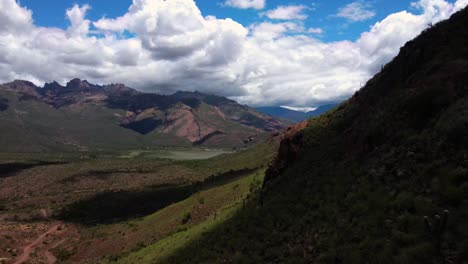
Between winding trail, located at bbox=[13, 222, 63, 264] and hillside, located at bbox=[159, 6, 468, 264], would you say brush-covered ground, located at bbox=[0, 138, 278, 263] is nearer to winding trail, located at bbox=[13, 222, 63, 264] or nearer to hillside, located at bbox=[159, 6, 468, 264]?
winding trail, located at bbox=[13, 222, 63, 264]

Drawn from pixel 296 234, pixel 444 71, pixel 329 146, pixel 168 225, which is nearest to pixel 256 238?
pixel 296 234

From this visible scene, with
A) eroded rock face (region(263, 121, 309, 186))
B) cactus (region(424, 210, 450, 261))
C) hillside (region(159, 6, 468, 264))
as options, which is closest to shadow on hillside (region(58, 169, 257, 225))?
eroded rock face (region(263, 121, 309, 186))

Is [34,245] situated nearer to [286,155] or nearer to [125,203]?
[125,203]

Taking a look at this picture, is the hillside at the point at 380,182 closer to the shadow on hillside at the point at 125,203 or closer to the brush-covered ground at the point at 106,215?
the brush-covered ground at the point at 106,215

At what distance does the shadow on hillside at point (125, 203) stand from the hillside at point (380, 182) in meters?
59.5

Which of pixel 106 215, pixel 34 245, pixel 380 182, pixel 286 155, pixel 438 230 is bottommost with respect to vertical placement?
pixel 106 215

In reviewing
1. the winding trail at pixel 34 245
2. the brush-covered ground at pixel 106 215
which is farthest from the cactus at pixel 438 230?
the winding trail at pixel 34 245

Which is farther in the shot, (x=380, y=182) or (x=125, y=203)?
(x=125, y=203)

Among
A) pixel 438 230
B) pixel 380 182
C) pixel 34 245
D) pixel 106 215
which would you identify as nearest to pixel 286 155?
pixel 380 182

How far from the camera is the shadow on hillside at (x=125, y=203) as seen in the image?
325 feet

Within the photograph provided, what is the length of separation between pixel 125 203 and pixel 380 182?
361 ft

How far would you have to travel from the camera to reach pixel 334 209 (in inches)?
Result: 842

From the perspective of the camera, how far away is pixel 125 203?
393 ft

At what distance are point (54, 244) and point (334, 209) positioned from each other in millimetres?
67135
